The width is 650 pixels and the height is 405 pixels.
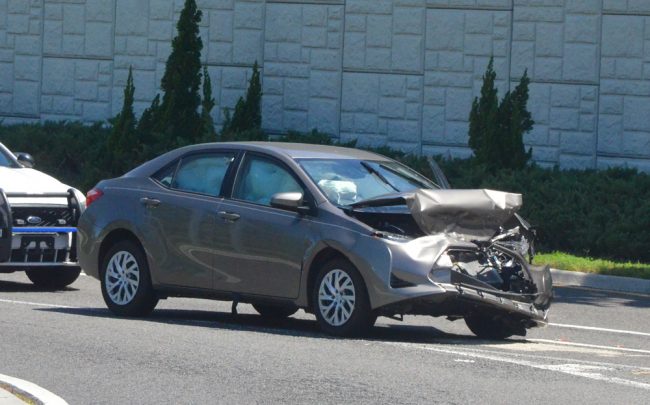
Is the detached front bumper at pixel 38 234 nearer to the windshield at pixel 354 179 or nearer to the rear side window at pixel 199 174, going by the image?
the rear side window at pixel 199 174

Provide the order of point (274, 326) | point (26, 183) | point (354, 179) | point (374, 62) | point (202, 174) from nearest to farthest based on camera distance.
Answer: point (354, 179) → point (274, 326) → point (202, 174) → point (26, 183) → point (374, 62)

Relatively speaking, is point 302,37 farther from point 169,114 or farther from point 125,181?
point 125,181

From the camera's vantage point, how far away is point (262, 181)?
11945 millimetres

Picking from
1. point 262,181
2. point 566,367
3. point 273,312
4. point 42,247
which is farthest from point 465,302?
point 42,247

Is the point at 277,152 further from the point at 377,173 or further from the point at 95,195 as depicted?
the point at 95,195

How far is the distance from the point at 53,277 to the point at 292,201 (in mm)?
4943

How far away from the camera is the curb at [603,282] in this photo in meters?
16.5

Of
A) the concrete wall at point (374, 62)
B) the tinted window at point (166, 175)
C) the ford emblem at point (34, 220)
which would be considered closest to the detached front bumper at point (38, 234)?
the ford emblem at point (34, 220)

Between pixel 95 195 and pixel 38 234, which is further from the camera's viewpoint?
pixel 38 234

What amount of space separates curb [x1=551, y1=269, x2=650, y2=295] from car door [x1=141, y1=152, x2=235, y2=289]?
6.34m

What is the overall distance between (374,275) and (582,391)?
2404 millimetres

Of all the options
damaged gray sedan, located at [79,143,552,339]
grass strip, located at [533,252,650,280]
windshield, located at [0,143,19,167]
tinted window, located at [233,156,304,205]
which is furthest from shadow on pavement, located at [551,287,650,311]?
windshield, located at [0,143,19,167]

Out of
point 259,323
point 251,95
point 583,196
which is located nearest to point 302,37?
point 251,95

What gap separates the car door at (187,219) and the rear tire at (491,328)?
2.30 meters
